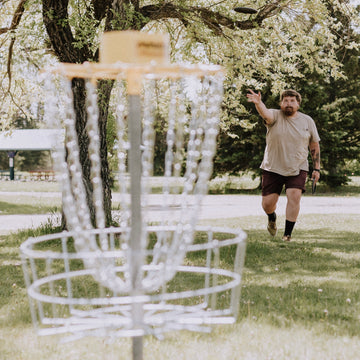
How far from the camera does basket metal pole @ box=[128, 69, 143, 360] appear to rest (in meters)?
1.99

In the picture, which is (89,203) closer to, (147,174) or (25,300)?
(25,300)

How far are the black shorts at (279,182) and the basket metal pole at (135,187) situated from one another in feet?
15.9

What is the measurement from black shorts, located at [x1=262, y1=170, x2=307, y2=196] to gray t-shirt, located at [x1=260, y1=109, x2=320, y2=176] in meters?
0.08

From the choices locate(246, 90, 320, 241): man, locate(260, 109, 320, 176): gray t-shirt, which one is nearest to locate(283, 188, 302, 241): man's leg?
locate(246, 90, 320, 241): man

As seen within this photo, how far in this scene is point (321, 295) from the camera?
471 cm

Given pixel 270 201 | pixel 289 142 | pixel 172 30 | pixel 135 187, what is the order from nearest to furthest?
pixel 135 187, pixel 289 142, pixel 270 201, pixel 172 30

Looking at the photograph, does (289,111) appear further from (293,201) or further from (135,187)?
(135,187)

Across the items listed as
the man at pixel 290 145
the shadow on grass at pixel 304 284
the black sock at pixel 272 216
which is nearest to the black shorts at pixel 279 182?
the man at pixel 290 145

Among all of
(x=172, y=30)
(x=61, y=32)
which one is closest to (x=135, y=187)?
(x=61, y=32)

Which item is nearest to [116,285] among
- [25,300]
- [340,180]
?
[25,300]

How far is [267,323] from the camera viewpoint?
12.6 feet

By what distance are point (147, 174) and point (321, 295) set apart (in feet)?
10.6

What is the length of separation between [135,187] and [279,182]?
5.06 meters

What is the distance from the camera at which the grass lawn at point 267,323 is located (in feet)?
10.8
